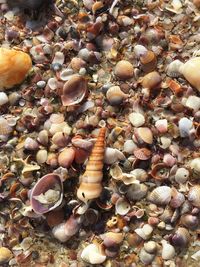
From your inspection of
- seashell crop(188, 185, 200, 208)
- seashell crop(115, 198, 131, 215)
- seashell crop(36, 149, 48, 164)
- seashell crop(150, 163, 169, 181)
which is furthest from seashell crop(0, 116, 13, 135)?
seashell crop(188, 185, 200, 208)

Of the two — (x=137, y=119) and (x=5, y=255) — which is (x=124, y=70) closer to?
(x=137, y=119)

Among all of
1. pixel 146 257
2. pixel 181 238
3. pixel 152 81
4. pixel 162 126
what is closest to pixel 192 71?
pixel 152 81

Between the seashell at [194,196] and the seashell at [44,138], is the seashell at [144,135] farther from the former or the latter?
the seashell at [44,138]

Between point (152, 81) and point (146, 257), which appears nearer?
point (146, 257)

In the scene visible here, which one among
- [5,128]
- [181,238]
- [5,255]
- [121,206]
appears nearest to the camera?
[181,238]

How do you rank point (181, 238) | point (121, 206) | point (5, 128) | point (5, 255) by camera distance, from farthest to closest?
point (5, 128) < point (5, 255) < point (121, 206) < point (181, 238)

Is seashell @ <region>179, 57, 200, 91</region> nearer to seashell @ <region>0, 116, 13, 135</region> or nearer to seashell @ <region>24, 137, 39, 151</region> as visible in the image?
seashell @ <region>24, 137, 39, 151</region>

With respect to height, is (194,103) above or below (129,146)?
above

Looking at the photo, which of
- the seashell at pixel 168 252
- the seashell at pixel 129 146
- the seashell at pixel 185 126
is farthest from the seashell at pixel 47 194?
the seashell at pixel 185 126
